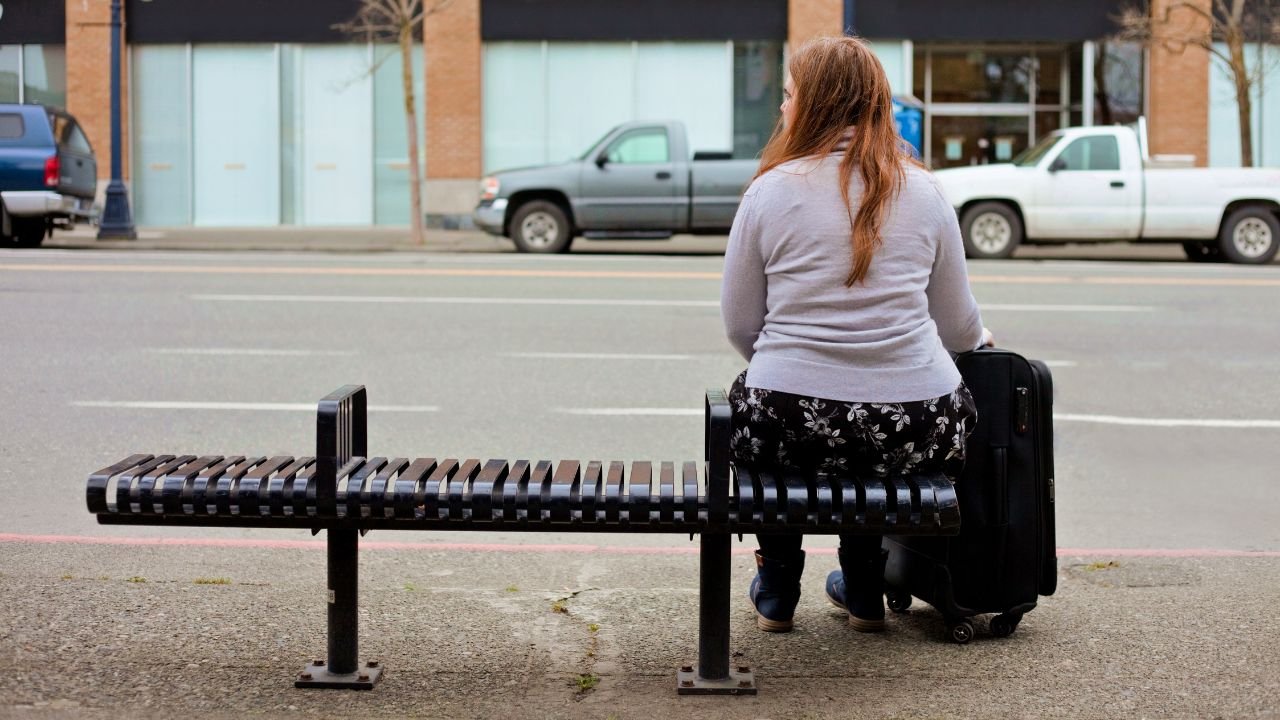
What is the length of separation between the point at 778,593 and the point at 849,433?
758 mm

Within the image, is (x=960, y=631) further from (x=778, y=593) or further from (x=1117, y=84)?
(x=1117, y=84)

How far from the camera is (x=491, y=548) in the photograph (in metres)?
5.53

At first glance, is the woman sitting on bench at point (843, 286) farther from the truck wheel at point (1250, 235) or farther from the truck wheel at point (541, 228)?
the truck wheel at point (1250, 235)

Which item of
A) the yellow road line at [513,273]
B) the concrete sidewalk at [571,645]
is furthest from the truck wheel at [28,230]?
the concrete sidewalk at [571,645]

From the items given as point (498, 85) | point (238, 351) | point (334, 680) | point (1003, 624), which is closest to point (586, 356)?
point (238, 351)

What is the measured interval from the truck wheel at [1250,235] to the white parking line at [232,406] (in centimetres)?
1418

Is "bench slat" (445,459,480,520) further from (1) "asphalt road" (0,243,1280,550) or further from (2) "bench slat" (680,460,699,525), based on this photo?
(1) "asphalt road" (0,243,1280,550)

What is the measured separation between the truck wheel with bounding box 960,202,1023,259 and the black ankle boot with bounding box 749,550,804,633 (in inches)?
620

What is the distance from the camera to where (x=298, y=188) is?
28.4 m

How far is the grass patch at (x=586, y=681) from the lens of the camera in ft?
12.0

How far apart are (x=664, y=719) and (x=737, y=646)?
26.5 inches

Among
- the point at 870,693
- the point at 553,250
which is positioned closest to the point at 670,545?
the point at 870,693

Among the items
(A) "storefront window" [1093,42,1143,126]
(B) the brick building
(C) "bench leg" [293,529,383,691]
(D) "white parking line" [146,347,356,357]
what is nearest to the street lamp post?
(B) the brick building

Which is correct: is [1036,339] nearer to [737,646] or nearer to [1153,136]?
[737,646]
